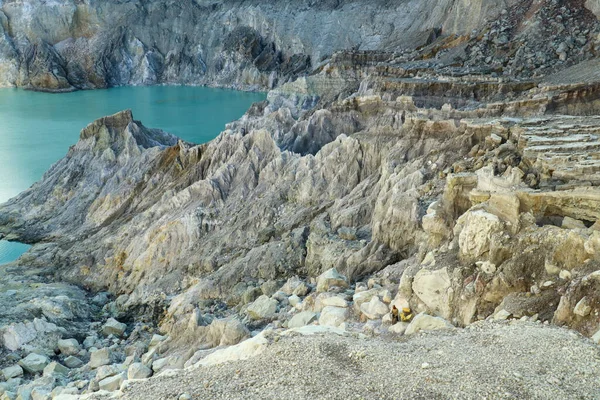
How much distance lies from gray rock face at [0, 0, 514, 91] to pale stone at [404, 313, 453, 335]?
56.4 meters

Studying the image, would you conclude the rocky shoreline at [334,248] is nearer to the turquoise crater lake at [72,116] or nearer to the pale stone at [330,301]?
the pale stone at [330,301]

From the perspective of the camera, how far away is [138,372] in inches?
379

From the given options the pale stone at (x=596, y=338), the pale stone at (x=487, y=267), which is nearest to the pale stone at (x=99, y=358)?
the pale stone at (x=487, y=267)

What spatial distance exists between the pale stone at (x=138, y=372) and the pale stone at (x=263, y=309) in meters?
2.21

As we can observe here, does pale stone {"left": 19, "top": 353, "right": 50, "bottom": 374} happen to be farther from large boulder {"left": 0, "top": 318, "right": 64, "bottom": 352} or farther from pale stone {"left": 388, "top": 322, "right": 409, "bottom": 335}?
pale stone {"left": 388, "top": 322, "right": 409, "bottom": 335}

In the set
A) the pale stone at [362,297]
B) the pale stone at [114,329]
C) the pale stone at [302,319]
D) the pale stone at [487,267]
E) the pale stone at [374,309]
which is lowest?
the pale stone at [114,329]

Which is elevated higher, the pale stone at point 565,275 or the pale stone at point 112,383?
the pale stone at point 565,275

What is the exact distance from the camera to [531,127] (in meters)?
13.0

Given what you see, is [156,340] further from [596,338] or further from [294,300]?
[596,338]

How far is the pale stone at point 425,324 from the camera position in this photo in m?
7.66

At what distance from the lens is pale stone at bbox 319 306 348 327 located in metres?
8.85

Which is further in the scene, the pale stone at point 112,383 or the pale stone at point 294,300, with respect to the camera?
the pale stone at point 294,300

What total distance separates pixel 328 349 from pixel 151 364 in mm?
4672

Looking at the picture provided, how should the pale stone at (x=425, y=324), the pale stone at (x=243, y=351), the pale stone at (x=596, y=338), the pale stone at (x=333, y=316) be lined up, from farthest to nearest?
the pale stone at (x=333, y=316) → the pale stone at (x=425, y=324) → the pale stone at (x=243, y=351) → the pale stone at (x=596, y=338)
